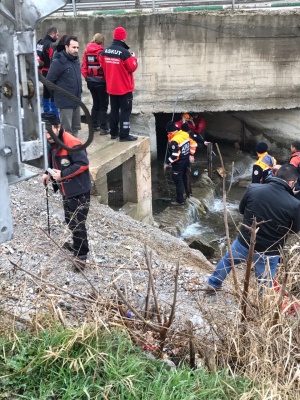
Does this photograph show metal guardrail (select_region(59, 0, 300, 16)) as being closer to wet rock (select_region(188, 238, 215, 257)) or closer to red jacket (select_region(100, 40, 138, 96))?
red jacket (select_region(100, 40, 138, 96))

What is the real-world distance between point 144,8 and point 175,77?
5.83ft

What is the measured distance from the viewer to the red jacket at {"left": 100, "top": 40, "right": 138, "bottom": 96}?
8.09 metres

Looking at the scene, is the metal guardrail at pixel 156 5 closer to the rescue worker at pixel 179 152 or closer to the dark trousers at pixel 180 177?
the rescue worker at pixel 179 152

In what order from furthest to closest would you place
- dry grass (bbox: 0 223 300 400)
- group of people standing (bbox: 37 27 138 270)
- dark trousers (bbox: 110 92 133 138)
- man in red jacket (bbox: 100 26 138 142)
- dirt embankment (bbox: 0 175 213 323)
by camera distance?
dark trousers (bbox: 110 92 133 138)
man in red jacket (bbox: 100 26 138 142)
group of people standing (bbox: 37 27 138 270)
dirt embankment (bbox: 0 175 213 323)
dry grass (bbox: 0 223 300 400)

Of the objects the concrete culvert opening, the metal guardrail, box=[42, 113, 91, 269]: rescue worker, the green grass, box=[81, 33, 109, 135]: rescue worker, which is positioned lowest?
the concrete culvert opening

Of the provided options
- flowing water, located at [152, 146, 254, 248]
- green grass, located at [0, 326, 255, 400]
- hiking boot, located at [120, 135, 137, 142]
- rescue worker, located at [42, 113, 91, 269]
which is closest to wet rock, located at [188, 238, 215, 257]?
flowing water, located at [152, 146, 254, 248]

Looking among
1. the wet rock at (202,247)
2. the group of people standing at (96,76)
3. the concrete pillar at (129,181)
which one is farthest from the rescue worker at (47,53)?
the wet rock at (202,247)

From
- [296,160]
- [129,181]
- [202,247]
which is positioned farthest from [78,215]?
[129,181]

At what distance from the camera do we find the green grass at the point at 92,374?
3223 millimetres

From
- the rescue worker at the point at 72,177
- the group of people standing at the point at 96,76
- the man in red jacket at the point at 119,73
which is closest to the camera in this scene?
the rescue worker at the point at 72,177

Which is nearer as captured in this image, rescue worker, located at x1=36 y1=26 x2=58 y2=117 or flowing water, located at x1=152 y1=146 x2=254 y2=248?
rescue worker, located at x1=36 y1=26 x2=58 y2=117

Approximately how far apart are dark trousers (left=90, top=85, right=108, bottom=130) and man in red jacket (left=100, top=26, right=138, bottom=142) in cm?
38

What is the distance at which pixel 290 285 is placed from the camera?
3.98 meters

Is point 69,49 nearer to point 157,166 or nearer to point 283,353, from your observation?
point 283,353
